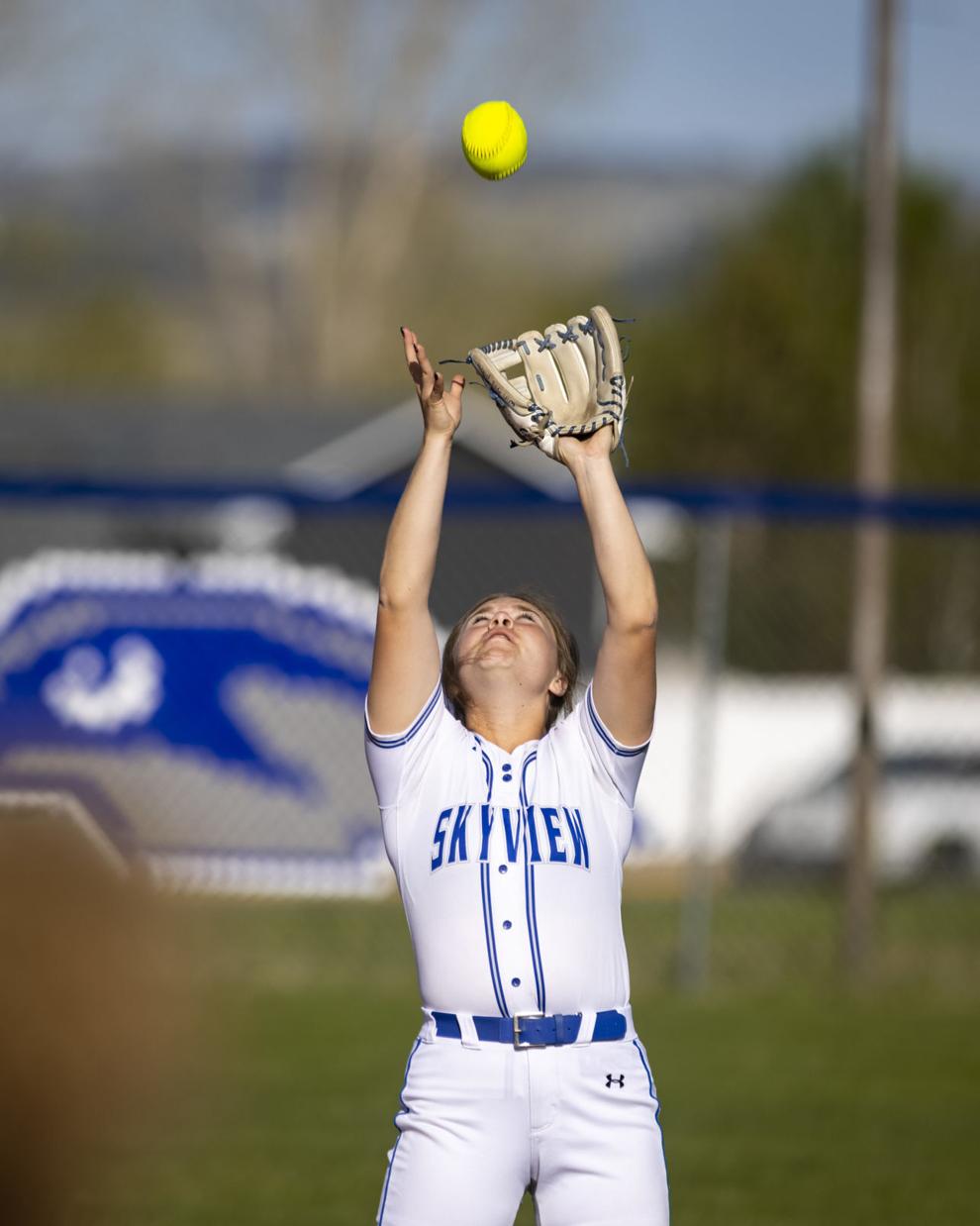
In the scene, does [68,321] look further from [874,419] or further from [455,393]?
[455,393]

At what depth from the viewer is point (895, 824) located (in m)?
12.4

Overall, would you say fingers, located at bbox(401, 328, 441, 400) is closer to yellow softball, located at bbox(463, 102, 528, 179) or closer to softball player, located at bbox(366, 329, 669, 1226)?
softball player, located at bbox(366, 329, 669, 1226)

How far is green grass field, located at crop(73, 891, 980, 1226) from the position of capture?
545 cm

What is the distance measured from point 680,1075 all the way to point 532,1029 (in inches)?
156

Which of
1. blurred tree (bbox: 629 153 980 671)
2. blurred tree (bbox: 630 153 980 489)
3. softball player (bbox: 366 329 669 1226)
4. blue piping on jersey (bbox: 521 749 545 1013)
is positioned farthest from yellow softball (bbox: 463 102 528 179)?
blurred tree (bbox: 630 153 980 489)

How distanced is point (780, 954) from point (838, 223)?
32.2 metres

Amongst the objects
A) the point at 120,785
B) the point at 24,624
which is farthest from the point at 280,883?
the point at 24,624

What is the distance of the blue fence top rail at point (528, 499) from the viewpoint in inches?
325

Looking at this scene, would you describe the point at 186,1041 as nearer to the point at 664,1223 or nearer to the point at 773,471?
the point at 664,1223

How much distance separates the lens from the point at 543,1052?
316 cm

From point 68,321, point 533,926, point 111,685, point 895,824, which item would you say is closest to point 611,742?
point 533,926

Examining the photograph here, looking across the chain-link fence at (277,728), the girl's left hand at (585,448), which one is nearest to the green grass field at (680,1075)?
the chain-link fence at (277,728)

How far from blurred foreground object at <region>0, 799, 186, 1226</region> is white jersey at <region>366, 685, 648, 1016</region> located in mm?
1767

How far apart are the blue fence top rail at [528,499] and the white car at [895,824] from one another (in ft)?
11.8
